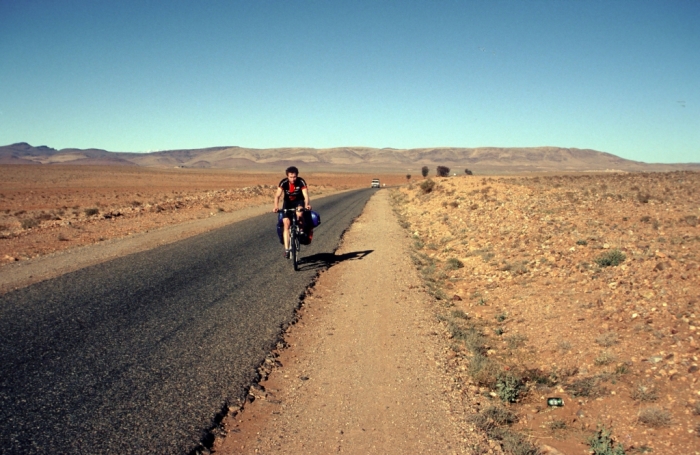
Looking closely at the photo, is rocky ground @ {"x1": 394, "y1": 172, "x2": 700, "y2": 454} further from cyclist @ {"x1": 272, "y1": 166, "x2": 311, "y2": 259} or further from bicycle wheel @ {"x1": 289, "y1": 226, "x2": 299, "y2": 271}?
cyclist @ {"x1": 272, "y1": 166, "x2": 311, "y2": 259}

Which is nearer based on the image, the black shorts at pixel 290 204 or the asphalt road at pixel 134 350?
the asphalt road at pixel 134 350

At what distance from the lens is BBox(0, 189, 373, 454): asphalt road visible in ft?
13.4

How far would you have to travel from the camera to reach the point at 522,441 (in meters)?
4.23

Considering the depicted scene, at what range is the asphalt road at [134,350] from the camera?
4.08 metres

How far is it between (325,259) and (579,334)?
7157mm

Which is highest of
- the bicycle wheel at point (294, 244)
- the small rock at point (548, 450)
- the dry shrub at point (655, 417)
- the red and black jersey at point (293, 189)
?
Answer: the red and black jersey at point (293, 189)

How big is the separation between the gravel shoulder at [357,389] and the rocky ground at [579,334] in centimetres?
37

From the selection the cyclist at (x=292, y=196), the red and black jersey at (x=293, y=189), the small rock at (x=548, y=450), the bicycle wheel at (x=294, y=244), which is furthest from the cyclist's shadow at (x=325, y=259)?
the small rock at (x=548, y=450)

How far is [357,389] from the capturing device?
5062 millimetres

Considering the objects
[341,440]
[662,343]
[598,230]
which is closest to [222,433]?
[341,440]

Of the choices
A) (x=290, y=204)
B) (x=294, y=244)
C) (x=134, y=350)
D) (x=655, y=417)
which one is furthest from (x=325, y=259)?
(x=655, y=417)

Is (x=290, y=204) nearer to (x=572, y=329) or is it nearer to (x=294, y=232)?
(x=294, y=232)

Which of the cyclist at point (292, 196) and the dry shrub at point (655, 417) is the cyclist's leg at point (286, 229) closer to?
the cyclist at point (292, 196)

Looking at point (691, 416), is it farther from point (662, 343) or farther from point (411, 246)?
point (411, 246)
